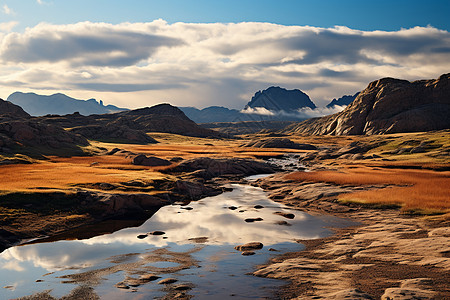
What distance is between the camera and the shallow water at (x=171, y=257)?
21.6m

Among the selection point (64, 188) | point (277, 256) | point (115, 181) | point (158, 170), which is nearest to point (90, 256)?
point (277, 256)

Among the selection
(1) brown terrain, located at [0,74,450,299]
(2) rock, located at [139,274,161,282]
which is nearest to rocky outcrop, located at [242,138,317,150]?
(1) brown terrain, located at [0,74,450,299]

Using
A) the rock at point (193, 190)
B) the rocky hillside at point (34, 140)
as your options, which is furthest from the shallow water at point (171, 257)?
the rocky hillside at point (34, 140)

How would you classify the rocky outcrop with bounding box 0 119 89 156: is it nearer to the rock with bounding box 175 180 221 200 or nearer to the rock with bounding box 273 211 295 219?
the rock with bounding box 175 180 221 200

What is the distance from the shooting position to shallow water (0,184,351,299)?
70.8 ft

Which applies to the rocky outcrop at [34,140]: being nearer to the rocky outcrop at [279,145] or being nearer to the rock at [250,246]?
the rock at [250,246]

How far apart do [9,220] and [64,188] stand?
1225cm

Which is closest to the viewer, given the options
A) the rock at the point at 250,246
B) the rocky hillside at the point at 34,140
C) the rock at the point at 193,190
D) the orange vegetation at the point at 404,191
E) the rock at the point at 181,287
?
the rock at the point at 181,287

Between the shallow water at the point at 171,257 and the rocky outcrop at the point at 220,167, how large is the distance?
35982mm

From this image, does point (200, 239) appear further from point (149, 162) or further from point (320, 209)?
point (149, 162)

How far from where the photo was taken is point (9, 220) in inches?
1364

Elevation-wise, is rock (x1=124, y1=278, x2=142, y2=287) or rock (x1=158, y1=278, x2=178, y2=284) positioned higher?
rock (x1=124, y1=278, x2=142, y2=287)

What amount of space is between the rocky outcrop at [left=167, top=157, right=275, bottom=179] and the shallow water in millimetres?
35982

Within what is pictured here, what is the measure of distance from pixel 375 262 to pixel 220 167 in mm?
59800
